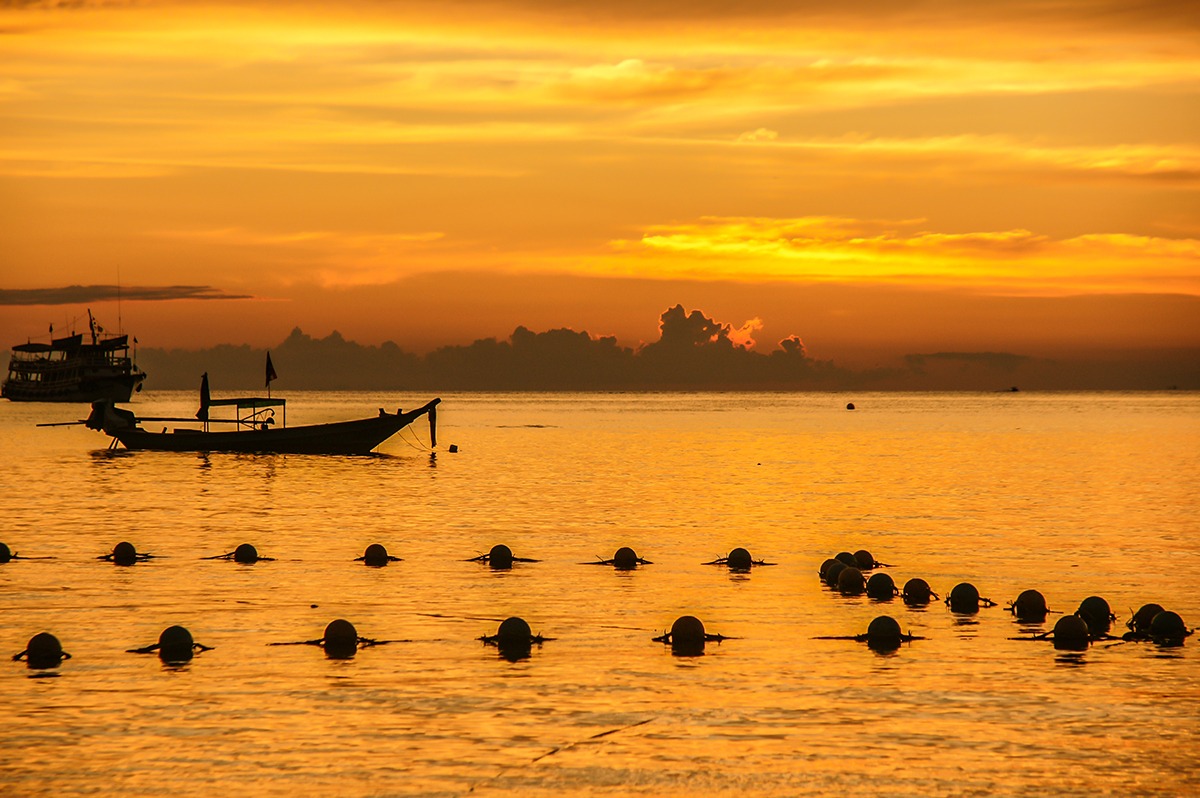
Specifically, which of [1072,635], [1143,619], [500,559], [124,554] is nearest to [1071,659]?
[1072,635]

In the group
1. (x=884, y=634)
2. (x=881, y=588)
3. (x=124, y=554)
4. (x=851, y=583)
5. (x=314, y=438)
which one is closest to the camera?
(x=884, y=634)

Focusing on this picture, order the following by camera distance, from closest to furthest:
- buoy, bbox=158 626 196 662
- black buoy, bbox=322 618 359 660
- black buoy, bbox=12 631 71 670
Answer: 1. black buoy, bbox=12 631 71 670
2. buoy, bbox=158 626 196 662
3. black buoy, bbox=322 618 359 660

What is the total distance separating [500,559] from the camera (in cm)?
3609

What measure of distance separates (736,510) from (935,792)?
1542 inches

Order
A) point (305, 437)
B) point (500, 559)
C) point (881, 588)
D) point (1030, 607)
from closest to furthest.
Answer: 1. point (1030, 607)
2. point (881, 588)
3. point (500, 559)
4. point (305, 437)

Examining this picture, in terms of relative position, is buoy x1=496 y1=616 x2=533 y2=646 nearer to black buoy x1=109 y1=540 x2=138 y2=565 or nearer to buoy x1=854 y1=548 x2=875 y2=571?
buoy x1=854 y1=548 x2=875 y2=571

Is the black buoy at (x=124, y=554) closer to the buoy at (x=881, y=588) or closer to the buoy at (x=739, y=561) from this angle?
the buoy at (x=739, y=561)

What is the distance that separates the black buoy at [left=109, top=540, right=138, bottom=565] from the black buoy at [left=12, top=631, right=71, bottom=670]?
14.0 meters

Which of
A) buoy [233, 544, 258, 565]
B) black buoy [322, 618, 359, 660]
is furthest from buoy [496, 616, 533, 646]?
buoy [233, 544, 258, 565]

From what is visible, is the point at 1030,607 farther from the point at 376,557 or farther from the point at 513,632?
the point at 376,557

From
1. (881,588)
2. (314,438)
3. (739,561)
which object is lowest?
(881,588)

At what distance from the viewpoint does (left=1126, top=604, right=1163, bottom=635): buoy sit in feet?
85.0

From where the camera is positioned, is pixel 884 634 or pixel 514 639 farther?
pixel 884 634

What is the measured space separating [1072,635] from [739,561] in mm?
11942
